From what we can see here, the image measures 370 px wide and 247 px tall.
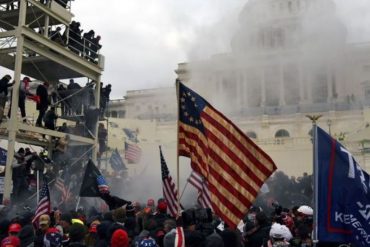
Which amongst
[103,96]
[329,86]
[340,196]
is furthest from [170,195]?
[329,86]

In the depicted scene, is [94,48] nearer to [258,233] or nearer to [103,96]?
[103,96]

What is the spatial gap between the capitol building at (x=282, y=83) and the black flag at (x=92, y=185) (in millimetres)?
24060

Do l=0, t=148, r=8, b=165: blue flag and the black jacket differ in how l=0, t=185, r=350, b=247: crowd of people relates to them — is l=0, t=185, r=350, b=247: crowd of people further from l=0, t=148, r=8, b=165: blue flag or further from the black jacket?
the black jacket

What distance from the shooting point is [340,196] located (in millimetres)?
4199

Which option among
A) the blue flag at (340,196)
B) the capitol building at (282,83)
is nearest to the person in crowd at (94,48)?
the blue flag at (340,196)

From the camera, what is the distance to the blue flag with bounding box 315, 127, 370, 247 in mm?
4109

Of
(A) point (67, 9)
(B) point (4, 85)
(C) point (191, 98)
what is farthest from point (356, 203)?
(A) point (67, 9)

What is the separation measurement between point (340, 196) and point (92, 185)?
6233mm

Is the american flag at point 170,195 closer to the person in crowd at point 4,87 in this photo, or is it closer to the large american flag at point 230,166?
the large american flag at point 230,166

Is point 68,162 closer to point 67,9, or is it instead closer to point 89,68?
point 89,68

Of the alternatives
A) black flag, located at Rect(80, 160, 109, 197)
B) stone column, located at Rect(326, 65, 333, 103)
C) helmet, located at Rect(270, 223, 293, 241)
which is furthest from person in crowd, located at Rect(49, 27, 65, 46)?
stone column, located at Rect(326, 65, 333, 103)

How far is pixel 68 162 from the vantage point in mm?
15047

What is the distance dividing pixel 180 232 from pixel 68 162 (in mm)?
10895

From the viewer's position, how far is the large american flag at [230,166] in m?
6.15
